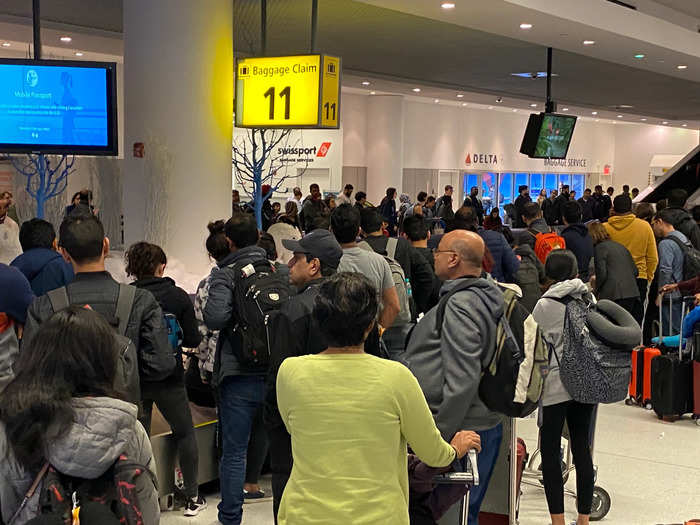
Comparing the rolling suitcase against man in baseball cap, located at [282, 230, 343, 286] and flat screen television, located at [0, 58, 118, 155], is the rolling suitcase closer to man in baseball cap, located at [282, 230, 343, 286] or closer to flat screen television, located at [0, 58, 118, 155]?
man in baseball cap, located at [282, 230, 343, 286]

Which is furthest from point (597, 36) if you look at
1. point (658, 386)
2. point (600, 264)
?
point (658, 386)

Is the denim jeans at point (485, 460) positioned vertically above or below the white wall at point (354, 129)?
below

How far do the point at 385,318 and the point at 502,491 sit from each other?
103cm

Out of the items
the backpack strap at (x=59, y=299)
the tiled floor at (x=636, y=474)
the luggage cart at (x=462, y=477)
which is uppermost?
the backpack strap at (x=59, y=299)

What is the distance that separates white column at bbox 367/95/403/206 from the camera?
24.4 metres

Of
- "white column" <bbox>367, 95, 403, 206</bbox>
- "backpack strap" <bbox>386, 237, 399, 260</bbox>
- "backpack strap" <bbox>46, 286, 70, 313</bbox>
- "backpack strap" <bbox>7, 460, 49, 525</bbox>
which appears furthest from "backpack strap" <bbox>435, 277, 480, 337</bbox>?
"white column" <bbox>367, 95, 403, 206</bbox>

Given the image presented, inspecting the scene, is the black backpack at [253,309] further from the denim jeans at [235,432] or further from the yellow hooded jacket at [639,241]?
the yellow hooded jacket at [639,241]

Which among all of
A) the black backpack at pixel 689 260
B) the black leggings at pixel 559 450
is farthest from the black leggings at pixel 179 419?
the black backpack at pixel 689 260

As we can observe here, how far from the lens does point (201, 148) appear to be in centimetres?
724

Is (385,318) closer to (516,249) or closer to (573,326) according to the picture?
(573,326)

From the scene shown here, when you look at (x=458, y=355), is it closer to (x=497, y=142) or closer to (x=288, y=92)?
(x=288, y=92)

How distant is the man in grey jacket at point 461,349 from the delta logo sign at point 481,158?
82.7 ft

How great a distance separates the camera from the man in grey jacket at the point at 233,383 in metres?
4.55

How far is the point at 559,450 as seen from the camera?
444cm
